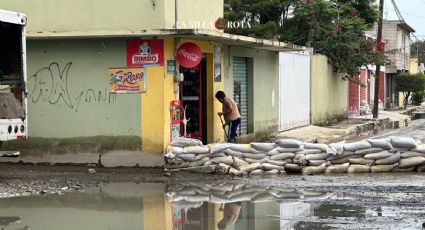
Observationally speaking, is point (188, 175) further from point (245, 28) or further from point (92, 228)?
point (245, 28)

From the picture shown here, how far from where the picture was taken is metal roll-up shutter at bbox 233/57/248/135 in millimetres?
16312

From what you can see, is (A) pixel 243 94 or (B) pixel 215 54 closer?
(B) pixel 215 54

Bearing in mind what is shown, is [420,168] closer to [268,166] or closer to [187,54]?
[268,166]

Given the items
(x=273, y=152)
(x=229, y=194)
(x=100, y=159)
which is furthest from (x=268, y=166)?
(x=100, y=159)

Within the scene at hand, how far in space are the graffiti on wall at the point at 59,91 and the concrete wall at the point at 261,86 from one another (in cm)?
369

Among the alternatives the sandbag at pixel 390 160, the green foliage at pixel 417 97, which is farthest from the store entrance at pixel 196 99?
the green foliage at pixel 417 97

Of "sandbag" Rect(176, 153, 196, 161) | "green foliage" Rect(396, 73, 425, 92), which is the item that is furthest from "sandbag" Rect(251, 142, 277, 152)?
"green foliage" Rect(396, 73, 425, 92)

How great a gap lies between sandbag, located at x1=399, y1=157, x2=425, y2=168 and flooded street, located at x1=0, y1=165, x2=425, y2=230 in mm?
324

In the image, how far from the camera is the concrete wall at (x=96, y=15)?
12.6m

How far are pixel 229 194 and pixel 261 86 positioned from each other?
8.27 meters

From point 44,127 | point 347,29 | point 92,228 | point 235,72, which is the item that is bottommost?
point 92,228

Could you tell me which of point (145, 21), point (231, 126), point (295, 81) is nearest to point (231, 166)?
point (231, 126)

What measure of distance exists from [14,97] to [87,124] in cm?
233

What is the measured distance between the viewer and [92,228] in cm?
780
